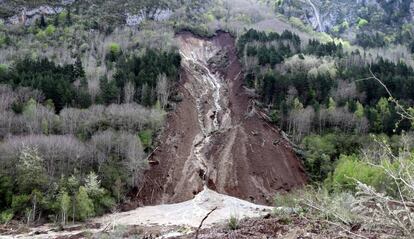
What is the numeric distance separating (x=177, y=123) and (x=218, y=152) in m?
9.59

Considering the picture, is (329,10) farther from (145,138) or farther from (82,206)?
(82,206)

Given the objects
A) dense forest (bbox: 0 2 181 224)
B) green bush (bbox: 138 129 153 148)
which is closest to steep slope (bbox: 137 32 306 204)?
green bush (bbox: 138 129 153 148)

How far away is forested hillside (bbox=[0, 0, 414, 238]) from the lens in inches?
1826

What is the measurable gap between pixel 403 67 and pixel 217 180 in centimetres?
4505

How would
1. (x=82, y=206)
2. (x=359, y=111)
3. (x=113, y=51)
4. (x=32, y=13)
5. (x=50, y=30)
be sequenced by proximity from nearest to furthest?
1. (x=82, y=206)
2. (x=359, y=111)
3. (x=113, y=51)
4. (x=50, y=30)
5. (x=32, y=13)

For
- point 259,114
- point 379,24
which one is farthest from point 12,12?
point 379,24

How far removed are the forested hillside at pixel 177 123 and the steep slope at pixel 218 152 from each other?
0.69ft

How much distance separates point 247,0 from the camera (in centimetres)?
17650

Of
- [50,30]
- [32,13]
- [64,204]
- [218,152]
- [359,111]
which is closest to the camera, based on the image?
[64,204]

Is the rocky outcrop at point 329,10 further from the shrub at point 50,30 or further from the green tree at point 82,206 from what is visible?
the green tree at point 82,206

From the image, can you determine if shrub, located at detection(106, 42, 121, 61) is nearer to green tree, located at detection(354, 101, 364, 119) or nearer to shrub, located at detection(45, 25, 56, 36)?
shrub, located at detection(45, 25, 56, 36)

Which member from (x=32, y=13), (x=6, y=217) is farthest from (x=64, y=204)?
(x=32, y=13)

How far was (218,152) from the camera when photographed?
67.1 metres

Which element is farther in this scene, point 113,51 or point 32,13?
point 32,13
